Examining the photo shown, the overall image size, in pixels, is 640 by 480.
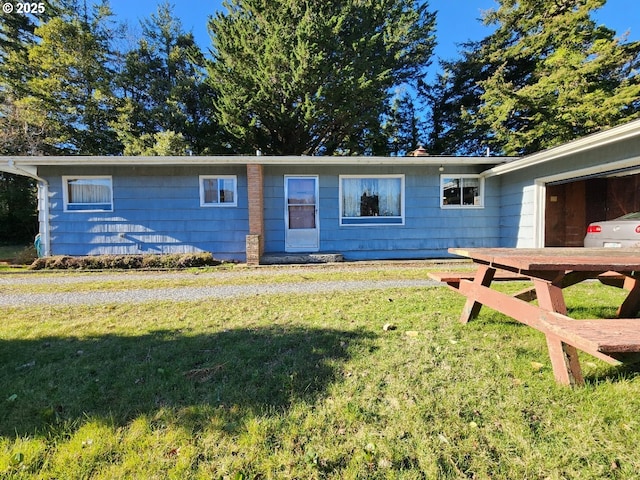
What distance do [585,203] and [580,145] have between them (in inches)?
220

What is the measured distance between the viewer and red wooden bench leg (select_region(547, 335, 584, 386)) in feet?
6.90

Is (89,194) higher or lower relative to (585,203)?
higher

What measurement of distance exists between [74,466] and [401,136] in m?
22.0

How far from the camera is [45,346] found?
118 inches

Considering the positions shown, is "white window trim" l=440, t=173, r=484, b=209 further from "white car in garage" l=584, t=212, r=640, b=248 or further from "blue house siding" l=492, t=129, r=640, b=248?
"white car in garage" l=584, t=212, r=640, b=248

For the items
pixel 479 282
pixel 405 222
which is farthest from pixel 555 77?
pixel 479 282

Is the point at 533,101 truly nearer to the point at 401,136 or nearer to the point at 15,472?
the point at 401,136

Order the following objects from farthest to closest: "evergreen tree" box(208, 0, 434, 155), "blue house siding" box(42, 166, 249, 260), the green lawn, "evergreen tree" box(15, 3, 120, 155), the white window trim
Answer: "evergreen tree" box(15, 3, 120, 155), "evergreen tree" box(208, 0, 434, 155), the white window trim, "blue house siding" box(42, 166, 249, 260), the green lawn

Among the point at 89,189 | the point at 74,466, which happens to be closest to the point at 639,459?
the point at 74,466

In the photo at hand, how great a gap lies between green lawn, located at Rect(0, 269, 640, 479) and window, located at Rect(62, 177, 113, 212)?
6.31m

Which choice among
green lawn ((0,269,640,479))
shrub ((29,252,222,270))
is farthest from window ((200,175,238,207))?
green lawn ((0,269,640,479))

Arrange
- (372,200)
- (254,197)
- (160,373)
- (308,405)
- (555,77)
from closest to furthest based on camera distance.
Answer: (308,405) → (160,373) → (254,197) → (372,200) → (555,77)

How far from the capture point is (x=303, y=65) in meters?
14.2

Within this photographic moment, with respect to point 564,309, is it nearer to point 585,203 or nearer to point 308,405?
point 308,405
